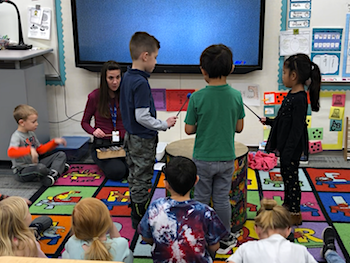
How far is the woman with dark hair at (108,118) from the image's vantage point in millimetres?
3184

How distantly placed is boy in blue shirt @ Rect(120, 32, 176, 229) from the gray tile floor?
1.04 metres

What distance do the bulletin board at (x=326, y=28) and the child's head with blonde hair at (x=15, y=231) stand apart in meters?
2.66

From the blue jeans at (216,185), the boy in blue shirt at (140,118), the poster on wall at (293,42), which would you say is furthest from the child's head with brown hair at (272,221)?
the poster on wall at (293,42)

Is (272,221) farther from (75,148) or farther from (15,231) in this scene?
(75,148)

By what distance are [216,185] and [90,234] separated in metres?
0.83

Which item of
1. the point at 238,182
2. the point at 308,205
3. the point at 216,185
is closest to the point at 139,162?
the point at 216,185

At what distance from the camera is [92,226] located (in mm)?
1576

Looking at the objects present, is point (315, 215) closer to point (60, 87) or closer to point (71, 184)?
point (71, 184)

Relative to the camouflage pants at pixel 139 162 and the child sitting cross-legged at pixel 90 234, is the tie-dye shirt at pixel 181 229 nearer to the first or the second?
the child sitting cross-legged at pixel 90 234

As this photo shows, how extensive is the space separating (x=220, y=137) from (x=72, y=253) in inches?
35.2

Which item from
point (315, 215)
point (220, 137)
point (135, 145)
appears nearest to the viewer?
point (220, 137)

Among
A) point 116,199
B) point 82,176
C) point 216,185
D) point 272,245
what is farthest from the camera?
point 82,176

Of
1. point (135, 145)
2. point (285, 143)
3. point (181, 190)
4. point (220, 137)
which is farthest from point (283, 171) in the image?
point (181, 190)

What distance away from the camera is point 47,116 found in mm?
3822
